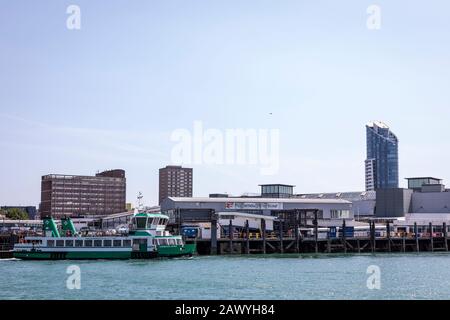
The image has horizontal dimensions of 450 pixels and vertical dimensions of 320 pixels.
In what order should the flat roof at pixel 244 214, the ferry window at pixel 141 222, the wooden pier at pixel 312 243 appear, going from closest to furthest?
the ferry window at pixel 141 222
the wooden pier at pixel 312 243
the flat roof at pixel 244 214

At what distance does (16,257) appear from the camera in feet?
284

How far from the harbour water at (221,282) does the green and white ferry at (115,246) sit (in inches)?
477

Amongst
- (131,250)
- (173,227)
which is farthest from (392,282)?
(173,227)

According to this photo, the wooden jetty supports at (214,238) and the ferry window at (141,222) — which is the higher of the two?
the ferry window at (141,222)

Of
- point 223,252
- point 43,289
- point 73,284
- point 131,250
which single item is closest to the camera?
point 43,289

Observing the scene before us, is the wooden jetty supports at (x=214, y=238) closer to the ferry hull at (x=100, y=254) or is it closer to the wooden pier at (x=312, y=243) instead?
the wooden pier at (x=312, y=243)

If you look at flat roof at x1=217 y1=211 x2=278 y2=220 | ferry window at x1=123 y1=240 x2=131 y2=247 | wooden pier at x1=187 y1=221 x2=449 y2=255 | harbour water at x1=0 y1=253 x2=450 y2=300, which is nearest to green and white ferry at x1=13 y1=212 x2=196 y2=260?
ferry window at x1=123 y1=240 x2=131 y2=247

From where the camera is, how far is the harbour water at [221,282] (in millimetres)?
43719

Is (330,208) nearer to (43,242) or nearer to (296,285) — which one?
(43,242)

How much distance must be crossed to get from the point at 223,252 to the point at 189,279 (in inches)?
1974

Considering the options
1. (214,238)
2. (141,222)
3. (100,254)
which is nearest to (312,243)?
(214,238)

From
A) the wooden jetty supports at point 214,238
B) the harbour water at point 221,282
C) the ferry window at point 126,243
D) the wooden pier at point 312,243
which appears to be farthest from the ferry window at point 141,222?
the wooden jetty supports at point 214,238

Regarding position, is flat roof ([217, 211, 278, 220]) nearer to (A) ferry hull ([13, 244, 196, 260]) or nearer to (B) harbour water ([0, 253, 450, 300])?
(A) ferry hull ([13, 244, 196, 260])

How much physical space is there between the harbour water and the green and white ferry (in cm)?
1212
